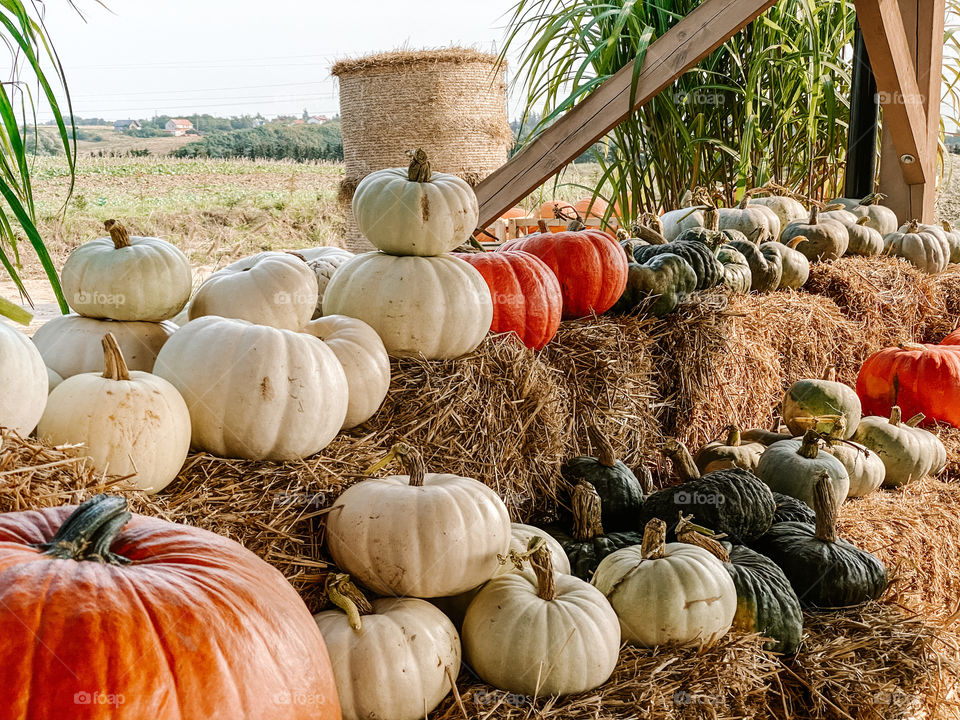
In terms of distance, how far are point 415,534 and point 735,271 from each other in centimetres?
192

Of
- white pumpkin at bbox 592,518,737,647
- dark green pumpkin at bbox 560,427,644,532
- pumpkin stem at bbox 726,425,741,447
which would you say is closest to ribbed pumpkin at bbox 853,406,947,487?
pumpkin stem at bbox 726,425,741,447

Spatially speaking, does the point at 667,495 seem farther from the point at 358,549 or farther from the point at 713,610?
the point at 358,549

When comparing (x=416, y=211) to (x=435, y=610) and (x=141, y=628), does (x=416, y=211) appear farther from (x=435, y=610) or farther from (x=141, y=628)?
(x=141, y=628)

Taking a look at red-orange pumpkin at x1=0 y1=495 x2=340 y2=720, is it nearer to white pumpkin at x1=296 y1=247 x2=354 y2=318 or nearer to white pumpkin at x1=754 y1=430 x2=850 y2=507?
white pumpkin at x1=296 y1=247 x2=354 y2=318

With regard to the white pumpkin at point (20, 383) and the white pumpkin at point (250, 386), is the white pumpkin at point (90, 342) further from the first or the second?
the white pumpkin at point (20, 383)

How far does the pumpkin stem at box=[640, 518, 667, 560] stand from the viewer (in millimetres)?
1499

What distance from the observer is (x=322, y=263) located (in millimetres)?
1955

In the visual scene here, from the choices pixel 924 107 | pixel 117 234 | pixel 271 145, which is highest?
pixel 271 145

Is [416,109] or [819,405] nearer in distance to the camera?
[819,405]

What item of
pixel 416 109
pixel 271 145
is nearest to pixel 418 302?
pixel 416 109

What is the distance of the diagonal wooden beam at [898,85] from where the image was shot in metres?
3.39

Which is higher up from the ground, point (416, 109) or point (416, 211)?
point (416, 109)

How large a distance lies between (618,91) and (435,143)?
4.71 metres

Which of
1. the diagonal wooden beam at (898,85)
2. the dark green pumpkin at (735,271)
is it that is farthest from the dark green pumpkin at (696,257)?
the diagonal wooden beam at (898,85)
